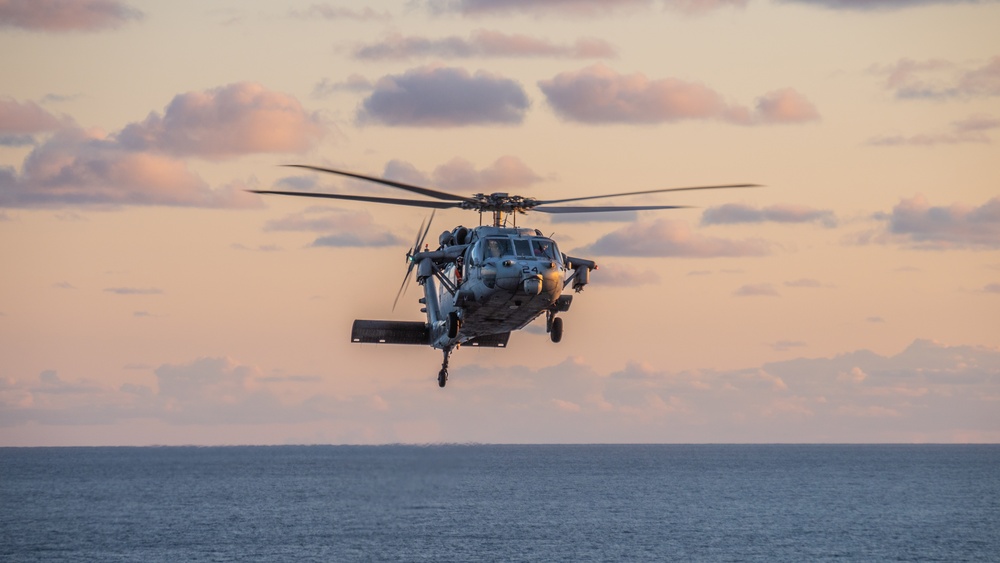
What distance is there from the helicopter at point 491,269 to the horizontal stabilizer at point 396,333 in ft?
5.69

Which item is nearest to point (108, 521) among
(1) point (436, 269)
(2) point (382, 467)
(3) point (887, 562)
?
(2) point (382, 467)

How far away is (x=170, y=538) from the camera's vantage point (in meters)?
154

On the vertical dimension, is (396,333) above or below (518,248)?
below

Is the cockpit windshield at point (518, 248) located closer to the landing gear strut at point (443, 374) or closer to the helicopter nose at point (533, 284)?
the helicopter nose at point (533, 284)

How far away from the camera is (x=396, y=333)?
6056 centimetres

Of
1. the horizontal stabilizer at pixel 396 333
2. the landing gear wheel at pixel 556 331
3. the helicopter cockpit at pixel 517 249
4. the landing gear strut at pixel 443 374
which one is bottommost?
the landing gear strut at pixel 443 374

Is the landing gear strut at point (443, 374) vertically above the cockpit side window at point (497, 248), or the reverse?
the cockpit side window at point (497, 248)

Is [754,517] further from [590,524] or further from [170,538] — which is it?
[170,538]

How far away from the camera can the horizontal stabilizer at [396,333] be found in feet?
197

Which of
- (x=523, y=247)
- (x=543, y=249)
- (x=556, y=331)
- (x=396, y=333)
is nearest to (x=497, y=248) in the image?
(x=523, y=247)

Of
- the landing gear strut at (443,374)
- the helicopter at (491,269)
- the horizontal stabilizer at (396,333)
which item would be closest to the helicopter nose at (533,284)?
the helicopter at (491,269)

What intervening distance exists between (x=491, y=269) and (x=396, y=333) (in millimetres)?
14355

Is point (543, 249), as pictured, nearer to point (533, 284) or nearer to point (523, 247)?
point (523, 247)

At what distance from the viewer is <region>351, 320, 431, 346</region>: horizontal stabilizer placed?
59938 mm
